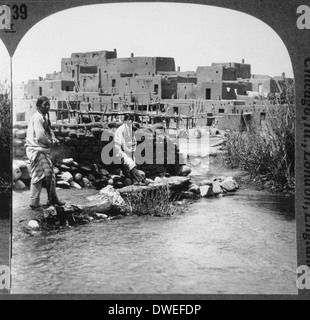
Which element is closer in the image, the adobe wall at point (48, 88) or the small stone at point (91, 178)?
the adobe wall at point (48, 88)

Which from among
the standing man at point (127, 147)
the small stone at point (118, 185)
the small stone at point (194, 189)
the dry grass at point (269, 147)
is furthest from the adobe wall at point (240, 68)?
the small stone at point (118, 185)

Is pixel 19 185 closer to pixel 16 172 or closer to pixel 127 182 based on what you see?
pixel 16 172

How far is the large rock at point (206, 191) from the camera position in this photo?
3900mm

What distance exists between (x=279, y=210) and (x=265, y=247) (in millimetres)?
301

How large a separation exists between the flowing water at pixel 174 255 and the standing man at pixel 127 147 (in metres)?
0.35

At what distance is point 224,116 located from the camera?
3963mm

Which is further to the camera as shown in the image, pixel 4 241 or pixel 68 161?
pixel 68 161

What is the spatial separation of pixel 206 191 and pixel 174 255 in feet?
1.84

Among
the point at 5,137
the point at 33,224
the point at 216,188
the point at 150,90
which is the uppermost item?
the point at 150,90

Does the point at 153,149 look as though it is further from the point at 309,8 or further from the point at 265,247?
the point at 309,8

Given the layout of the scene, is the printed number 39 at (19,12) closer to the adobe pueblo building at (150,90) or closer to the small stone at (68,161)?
the adobe pueblo building at (150,90)

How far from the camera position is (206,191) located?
154 inches
